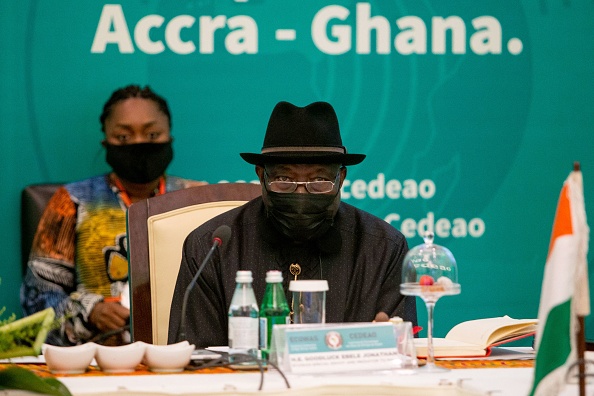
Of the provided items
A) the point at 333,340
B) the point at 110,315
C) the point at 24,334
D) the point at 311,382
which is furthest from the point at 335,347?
the point at 110,315

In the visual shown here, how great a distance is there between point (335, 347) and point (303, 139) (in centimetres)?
97

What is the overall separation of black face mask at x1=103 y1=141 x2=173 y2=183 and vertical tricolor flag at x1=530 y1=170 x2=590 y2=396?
3.22m

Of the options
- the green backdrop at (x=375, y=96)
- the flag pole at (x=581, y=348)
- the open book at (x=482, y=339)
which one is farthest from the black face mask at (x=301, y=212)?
the green backdrop at (x=375, y=96)

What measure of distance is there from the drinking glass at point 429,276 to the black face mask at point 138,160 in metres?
2.64

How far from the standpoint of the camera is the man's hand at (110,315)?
4.38 m

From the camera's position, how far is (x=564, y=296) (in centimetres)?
163

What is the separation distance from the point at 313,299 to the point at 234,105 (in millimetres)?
2754

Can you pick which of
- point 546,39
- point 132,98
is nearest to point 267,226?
point 132,98

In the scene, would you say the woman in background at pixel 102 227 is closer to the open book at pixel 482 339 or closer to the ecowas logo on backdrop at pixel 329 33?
the ecowas logo on backdrop at pixel 329 33

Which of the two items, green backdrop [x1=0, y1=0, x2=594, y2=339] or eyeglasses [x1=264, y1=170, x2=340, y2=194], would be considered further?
green backdrop [x1=0, y1=0, x2=594, y2=339]

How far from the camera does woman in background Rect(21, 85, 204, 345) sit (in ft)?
14.7

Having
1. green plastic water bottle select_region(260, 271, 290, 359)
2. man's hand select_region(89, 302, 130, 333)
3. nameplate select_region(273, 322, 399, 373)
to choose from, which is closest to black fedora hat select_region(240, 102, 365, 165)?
green plastic water bottle select_region(260, 271, 290, 359)

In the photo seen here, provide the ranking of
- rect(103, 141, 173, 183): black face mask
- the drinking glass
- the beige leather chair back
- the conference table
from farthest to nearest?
1. rect(103, 141, 173, 183): black face mask
2. the beige leather chair back
3. the drinking glass
4. the conference table

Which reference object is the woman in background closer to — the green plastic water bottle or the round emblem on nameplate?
the green plastic water bottle
